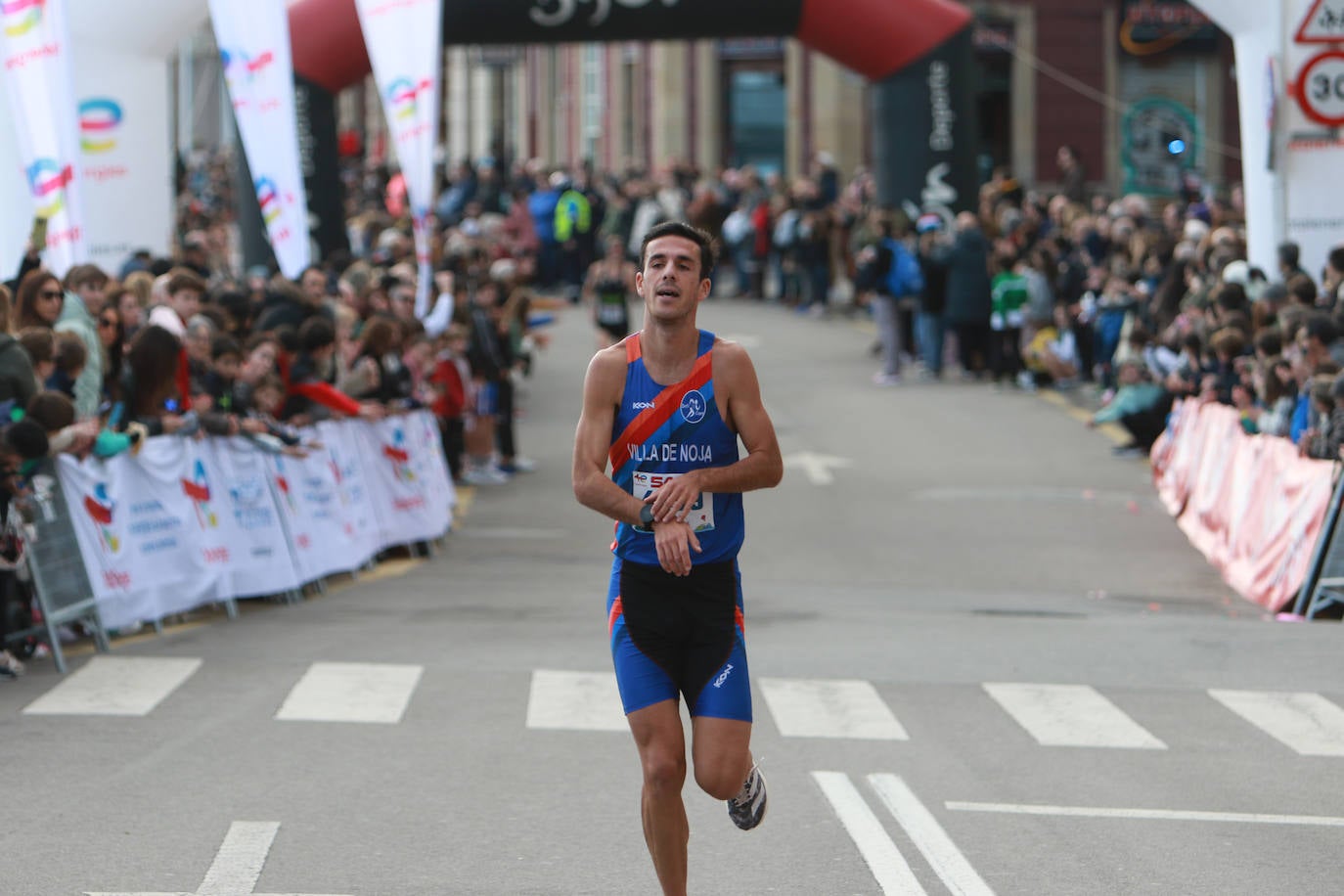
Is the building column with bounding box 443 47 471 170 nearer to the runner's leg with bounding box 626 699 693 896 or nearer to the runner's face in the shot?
the runner's face

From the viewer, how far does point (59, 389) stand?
11930 millimetres

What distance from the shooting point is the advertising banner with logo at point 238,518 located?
12852mm

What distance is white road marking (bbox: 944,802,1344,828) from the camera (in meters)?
7.95

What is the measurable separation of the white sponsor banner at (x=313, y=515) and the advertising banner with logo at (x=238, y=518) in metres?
0.14

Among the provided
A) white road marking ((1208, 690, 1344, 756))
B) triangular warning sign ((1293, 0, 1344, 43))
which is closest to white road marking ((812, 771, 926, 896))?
white road marking ((1208, 690, 1344, 756))

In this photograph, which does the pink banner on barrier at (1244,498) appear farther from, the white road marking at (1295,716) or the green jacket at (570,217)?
the green jacket at (570,217)

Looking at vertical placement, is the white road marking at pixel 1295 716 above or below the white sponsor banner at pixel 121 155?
below

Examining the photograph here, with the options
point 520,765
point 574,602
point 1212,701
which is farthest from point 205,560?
point 1212,701

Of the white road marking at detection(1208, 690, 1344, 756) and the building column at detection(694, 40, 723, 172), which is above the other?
the building column at detection(694, 40, 723, 172)

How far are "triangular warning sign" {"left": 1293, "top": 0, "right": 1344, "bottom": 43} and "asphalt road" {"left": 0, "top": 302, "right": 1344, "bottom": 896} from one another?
4422mm

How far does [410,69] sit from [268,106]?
148cm

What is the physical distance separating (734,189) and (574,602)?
25.0 metres

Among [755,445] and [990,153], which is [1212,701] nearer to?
[755,445]

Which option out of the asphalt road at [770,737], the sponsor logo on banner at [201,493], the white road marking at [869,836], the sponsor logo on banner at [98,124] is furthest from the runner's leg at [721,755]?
the sponsor logo on banner at [98,124]
